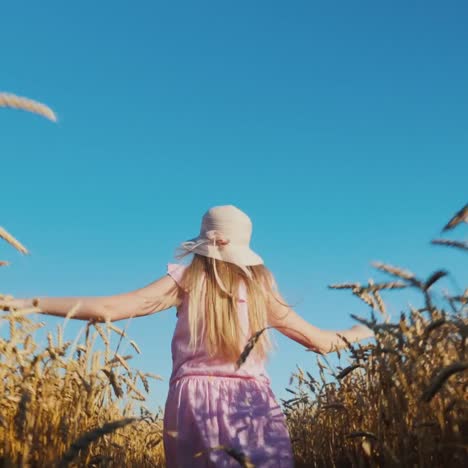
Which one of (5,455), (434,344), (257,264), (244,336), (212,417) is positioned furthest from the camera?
(257,264)

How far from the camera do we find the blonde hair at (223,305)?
3.18 m

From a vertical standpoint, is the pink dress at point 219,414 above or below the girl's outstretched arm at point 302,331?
below

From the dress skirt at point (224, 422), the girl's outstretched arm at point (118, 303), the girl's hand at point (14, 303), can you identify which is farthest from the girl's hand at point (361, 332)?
the girl's hand at point (14, 303)

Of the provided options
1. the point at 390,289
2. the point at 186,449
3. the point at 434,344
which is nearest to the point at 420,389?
the point at 434,344

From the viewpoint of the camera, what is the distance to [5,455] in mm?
2129

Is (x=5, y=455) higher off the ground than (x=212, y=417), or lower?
lower

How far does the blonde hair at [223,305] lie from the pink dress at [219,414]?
6 cm

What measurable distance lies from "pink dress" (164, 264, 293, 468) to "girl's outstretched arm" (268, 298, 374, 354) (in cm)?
39

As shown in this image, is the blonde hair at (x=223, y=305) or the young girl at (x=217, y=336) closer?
the young girl at (x=217, y=336)

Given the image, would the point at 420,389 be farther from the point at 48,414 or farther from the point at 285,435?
the point at 48,414

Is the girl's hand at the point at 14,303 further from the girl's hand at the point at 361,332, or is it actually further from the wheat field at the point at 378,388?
the girl's hand at the point at 361,332

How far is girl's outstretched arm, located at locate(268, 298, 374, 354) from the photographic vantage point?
11.9 ft

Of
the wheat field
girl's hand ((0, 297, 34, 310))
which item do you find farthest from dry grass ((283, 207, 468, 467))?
girl's hand ((0, 297, 34, 310))

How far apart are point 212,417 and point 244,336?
1.41 ft
